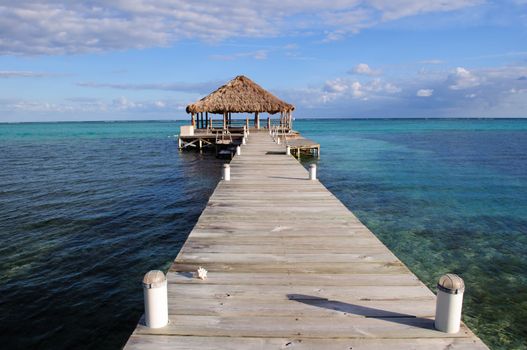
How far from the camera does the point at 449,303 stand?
11.4 feet

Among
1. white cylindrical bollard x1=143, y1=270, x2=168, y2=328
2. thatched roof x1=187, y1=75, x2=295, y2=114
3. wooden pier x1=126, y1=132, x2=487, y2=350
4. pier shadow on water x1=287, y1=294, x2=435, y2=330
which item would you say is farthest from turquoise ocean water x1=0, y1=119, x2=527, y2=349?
thatched roof x1=187, y1=75, x2=295, y2=114

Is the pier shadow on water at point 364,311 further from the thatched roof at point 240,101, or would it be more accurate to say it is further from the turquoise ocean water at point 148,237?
the thatched roof at point 240,101

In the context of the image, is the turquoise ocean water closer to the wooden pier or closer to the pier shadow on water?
the wooden pier

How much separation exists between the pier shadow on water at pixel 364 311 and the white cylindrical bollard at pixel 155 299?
1.44m

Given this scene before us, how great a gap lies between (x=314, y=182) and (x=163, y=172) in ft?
46.6

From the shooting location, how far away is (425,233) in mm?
11445

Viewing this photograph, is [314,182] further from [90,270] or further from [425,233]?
[90,270]

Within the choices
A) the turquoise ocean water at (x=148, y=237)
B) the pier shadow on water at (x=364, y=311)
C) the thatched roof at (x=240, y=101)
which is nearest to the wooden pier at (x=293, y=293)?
the pier shadow on water at (x=364, y=311)

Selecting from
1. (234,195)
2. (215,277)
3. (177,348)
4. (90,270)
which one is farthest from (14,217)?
(177,348)

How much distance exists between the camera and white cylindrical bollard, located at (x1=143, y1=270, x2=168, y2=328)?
3.49 m

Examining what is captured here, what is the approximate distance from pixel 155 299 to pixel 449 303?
278cm

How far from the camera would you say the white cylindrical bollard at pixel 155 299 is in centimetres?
349

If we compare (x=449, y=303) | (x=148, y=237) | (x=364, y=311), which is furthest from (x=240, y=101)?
(x=449, y=303)

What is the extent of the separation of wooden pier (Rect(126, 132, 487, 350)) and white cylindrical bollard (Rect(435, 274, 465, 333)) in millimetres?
89
